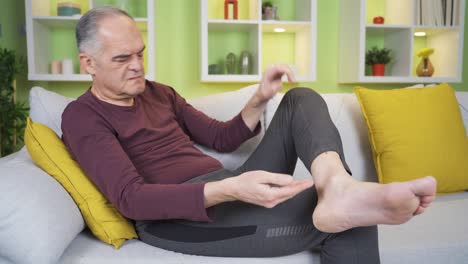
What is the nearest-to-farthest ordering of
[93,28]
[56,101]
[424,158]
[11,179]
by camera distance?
[11,179]
[93,28]
[56,101]
[424,158]

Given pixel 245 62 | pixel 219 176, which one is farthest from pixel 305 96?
pixel 245 62

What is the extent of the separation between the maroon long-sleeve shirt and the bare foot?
28cm

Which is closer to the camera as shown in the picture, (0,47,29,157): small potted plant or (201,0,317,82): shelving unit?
(0,47,29,157): small potted plant

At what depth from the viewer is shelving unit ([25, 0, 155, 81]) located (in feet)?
8.07

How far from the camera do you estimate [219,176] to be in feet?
4.48

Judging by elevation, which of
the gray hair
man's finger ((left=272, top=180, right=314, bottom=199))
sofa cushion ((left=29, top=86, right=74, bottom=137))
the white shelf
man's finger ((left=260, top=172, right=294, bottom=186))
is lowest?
man's finger ((left=272, top=180, right=314, bottom=199))

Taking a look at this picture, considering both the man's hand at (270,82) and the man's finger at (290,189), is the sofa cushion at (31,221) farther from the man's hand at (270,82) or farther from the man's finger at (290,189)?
the man's hand at (270,82)

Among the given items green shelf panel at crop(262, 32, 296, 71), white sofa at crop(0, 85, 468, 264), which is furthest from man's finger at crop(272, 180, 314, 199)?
green shelf panel at crop(262, 32, 296, 71)

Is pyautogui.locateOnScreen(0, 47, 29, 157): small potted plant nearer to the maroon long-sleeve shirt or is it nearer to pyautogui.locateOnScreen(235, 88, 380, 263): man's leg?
the maroon long-sleeve shirt

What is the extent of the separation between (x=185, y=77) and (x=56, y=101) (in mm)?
1306

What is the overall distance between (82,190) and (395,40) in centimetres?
237

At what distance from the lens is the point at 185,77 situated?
283 cm

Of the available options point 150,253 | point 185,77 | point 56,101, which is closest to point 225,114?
point 56,101

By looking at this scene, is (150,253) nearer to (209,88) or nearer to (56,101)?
(56,101)
